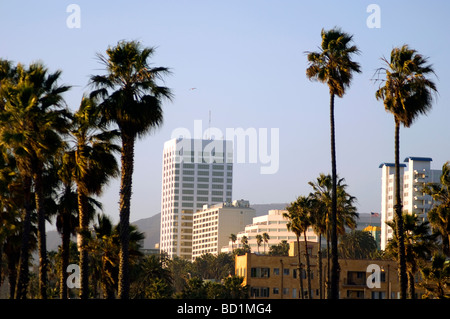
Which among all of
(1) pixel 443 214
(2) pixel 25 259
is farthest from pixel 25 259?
(1) pixel 443 214

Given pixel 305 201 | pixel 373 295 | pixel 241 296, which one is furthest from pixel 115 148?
pixel 373 295

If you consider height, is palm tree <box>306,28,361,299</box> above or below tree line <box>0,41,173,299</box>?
above

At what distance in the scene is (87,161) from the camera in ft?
140

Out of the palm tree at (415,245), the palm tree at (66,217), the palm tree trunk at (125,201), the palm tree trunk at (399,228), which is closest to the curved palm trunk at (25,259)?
the palm tree at (66,217)

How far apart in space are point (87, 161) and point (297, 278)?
243ft

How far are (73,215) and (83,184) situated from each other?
637 centimetres

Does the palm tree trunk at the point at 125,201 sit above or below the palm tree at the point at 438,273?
above

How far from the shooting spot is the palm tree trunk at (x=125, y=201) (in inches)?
1567

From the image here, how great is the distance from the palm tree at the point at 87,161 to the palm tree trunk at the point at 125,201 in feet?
9.16

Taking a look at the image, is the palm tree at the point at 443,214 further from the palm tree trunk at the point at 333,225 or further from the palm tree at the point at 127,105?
the palm tree at the point at 127,105

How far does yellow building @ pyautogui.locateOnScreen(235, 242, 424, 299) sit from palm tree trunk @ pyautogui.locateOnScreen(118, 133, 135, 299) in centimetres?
6973

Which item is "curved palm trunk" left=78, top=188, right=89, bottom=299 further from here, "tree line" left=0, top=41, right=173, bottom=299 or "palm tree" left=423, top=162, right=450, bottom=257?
"palm tree" left=423, top=162, right=450, bottom=257

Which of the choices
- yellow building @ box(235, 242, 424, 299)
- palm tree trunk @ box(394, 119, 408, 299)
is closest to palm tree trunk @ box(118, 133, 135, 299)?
palm tree trunk @ box(394, 119, 408, 299)

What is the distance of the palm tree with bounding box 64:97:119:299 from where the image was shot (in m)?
42.6
